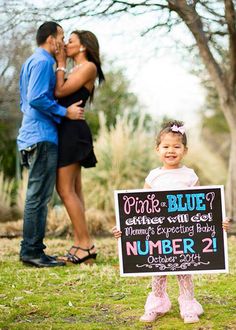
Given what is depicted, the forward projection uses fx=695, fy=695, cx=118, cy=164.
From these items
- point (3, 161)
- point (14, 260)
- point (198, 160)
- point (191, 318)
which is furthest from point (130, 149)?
point (191, 318)

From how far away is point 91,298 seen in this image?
4.74 metres

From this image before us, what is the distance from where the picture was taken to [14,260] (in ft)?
21.6

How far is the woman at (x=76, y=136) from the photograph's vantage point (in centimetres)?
615

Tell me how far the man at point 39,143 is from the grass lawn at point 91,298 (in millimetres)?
229

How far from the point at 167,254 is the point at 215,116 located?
23.6 metres

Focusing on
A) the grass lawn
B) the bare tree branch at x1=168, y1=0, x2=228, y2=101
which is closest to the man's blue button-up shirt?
the grass lawn

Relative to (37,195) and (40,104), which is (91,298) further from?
(40,104)

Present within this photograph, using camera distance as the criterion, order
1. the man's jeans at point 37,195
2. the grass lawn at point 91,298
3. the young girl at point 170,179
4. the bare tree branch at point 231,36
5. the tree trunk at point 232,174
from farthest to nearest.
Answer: the tree trunk at point 232,174 < the bare tree branch at point 231,36 < the man's jeans at point 37,195 < the young girl at point 170,179 < the grass lawn at point 91,298

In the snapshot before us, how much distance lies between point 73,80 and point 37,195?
1064 millimetres

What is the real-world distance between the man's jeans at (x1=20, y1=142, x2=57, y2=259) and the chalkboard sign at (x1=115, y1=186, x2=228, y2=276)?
2.02 metres

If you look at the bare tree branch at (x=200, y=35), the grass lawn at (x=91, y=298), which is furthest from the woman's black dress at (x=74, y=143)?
the bare tree branch at (x=200, y=35)

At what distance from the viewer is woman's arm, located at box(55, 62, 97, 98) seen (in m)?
6.15

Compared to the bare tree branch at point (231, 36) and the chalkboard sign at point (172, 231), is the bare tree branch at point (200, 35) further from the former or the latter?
the chalkboard sign at point (172, 231)

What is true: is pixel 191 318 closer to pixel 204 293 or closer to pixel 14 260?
pixel 204 293
